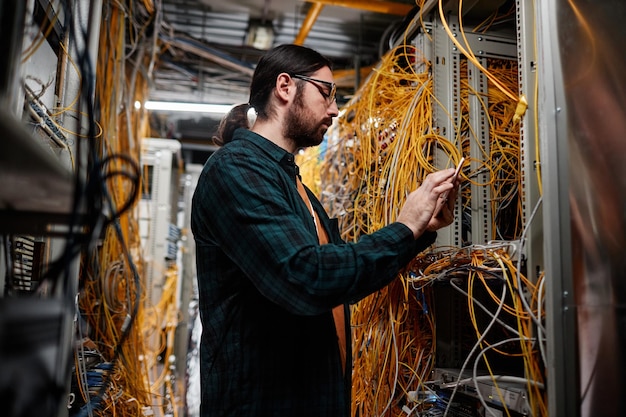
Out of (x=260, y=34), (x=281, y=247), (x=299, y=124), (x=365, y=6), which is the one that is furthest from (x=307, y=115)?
(x=260, y=34)

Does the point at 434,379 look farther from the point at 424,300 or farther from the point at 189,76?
the point at 189,76

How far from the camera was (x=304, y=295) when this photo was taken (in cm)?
128

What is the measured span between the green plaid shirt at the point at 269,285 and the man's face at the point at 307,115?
0.21 metres

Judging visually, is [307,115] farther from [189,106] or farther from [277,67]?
[189,106]

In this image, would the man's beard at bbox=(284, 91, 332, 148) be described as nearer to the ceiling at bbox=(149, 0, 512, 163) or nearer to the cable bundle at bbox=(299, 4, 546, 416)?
the cable bundle at bbox=(299, 4, 546, 416)

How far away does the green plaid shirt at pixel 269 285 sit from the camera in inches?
51.3

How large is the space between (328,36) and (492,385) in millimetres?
3083

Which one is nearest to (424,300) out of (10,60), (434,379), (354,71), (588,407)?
(434,379)

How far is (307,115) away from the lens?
1.71 m

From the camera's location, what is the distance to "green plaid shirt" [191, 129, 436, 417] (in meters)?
1.30

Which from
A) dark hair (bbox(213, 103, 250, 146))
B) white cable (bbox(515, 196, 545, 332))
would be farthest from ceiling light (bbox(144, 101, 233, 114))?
white cable (bbox(515, 196, 545, 332))

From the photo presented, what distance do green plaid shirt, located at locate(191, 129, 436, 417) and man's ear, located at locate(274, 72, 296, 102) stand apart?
0.26m

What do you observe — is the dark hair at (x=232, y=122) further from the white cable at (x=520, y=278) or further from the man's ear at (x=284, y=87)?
the white cable at (x=520, y=278)

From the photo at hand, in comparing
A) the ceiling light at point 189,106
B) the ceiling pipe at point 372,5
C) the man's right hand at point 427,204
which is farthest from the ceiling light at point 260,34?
the man's right hand at point 427,204
